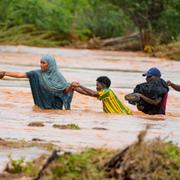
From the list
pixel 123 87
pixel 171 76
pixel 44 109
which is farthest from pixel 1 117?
pixel 171 76

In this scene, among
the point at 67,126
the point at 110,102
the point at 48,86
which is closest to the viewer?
the point at 67,126

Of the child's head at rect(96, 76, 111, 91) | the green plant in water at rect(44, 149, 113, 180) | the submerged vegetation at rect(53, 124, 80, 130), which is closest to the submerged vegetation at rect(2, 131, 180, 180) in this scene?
the green plant in water at rect(44, 149, 113, 180)

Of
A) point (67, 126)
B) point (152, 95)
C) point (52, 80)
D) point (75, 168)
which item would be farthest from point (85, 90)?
point (75, 168)

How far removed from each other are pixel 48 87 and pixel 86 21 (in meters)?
32.9

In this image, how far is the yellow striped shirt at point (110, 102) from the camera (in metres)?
15.1

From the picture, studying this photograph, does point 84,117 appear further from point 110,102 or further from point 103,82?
point 103,82

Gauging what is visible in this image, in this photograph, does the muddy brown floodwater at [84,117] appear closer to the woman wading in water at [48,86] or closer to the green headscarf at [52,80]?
the woman wading in water at [48,86]

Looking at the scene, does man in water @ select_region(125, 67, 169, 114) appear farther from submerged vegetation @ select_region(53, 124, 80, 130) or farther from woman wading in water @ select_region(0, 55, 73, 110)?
submerged vegetation @ select_region(53, 124, 80, 130)

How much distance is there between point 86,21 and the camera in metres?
48.0

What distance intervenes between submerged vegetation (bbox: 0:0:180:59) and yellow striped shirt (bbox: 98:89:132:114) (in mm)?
24035

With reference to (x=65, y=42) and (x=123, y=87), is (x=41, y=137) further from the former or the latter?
(x=65, y=42)

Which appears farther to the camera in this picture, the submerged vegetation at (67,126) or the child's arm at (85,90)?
the child's arm at (85,90)

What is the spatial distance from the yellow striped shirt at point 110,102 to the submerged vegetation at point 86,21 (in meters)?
24.0

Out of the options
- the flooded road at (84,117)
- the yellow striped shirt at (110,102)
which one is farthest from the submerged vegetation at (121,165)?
the yellow striped shirt at (110,102)
